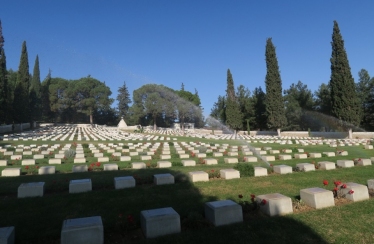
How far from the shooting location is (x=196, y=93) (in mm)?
79250

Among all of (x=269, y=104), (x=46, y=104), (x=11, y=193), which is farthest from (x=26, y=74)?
(x=11, y=193)

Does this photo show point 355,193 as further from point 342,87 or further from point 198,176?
point 342,87

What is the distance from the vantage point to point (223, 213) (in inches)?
187

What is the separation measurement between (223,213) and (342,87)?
33554 mm

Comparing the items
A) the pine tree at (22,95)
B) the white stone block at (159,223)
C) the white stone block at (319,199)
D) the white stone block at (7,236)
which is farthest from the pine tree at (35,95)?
the white stone block at (319,199)

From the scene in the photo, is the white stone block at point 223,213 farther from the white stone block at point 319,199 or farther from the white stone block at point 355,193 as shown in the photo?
the white stone block at point 355,193

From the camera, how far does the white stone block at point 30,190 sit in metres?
6.70

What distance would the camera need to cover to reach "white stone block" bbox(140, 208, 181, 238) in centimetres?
425

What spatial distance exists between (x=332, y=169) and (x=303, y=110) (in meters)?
42.6

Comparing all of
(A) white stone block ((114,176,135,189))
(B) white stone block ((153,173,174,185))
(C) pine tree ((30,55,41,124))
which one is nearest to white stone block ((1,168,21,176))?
(A) white stone block ((114,176,135,189))

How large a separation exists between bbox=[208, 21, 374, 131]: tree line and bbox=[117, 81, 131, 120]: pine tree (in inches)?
1321

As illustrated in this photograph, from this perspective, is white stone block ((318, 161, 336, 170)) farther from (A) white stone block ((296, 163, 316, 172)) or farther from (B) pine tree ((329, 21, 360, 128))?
(B) pine tree ((329, 21, 360, 128))

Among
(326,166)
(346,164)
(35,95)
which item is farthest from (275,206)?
(35,95)

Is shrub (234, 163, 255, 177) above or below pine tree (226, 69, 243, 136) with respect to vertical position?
below
